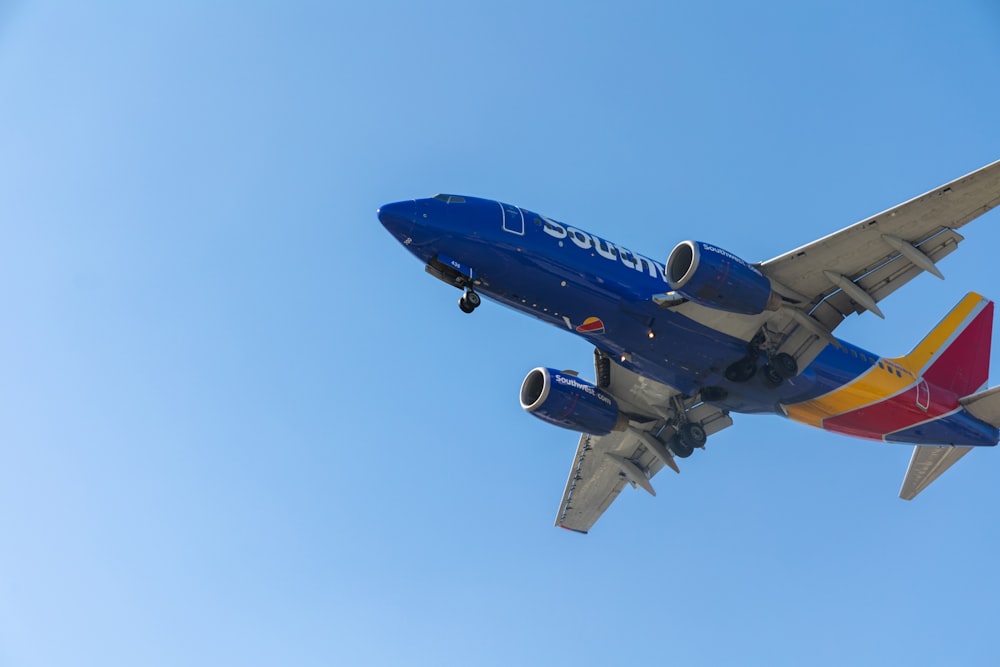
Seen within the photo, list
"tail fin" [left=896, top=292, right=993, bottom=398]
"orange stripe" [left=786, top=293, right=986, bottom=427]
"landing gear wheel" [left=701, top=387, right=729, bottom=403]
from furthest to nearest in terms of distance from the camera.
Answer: "tail fin" [left=896, top=292, right=993, bottom=398] → "orange stripe" [left=786, top=293, right=986, bottom=427] → "landing gear wheel" [left=701, top=387, right=729, bottom=403]

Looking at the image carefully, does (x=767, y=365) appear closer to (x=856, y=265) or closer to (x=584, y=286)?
(x=856, y=265)

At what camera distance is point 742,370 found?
27.4 m

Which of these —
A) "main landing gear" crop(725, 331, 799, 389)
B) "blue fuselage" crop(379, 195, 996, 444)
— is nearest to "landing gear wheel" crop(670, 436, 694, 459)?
"blue fuselage" crop(379, 195, 996, 444)

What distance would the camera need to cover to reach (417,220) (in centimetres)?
2389

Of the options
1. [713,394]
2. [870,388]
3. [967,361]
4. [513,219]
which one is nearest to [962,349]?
[967,361]

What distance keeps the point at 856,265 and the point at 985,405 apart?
697cm

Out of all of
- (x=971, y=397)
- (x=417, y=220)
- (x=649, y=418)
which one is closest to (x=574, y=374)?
(x=649, y=418)

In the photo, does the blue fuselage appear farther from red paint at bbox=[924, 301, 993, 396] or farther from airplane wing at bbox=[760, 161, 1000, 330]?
red paint at bbox=[924, 301, 993, 396]

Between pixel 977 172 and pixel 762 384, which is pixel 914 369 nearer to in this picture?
pixel 762 384

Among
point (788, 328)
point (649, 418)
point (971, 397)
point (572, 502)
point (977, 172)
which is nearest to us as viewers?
point (977, 172)

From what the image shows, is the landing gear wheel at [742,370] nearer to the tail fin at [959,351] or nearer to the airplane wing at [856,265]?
the airplane wing at [856,265]

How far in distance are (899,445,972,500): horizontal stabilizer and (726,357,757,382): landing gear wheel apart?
7.73 meters

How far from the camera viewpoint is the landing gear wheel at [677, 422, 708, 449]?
30.4 meters

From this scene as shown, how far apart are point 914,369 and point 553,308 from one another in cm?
1178
